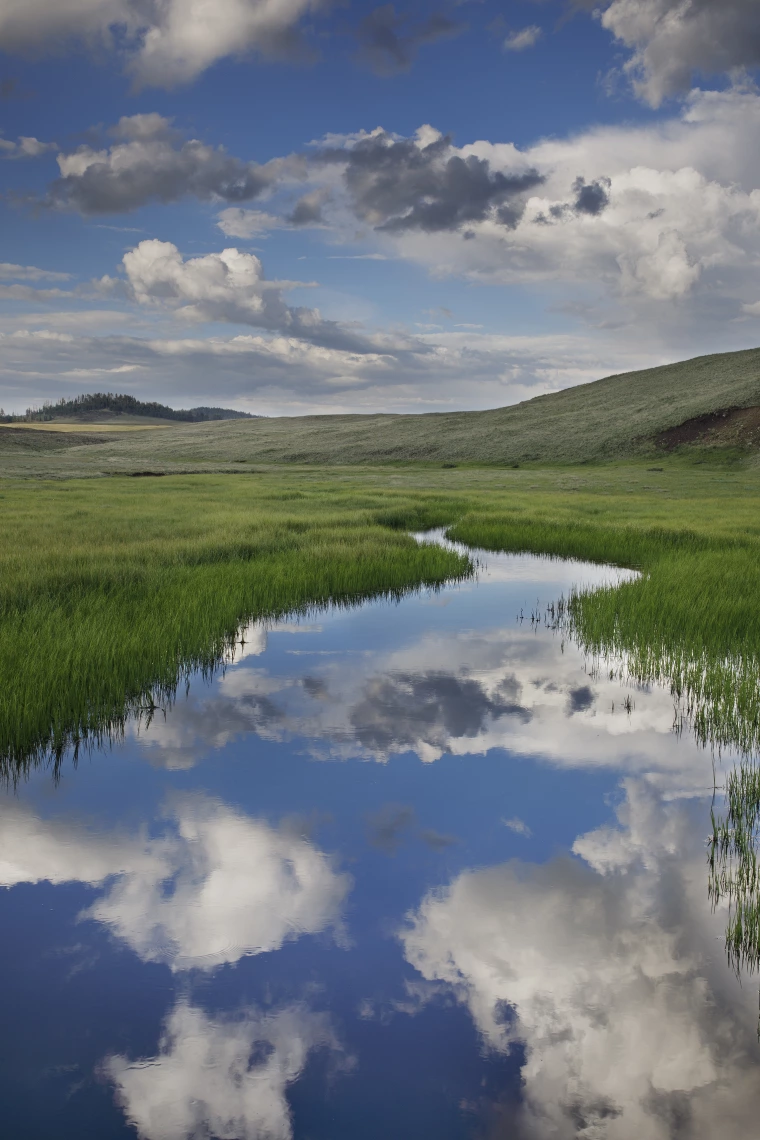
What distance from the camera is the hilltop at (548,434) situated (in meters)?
64.4

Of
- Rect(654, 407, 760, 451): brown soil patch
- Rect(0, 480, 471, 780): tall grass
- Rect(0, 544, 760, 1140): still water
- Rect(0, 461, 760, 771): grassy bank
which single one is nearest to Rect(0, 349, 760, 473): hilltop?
Rect(654, 407, 760, 451): brown soil patch

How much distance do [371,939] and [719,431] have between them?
64.9 metres

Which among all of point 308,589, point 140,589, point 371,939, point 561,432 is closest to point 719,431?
point 561,432

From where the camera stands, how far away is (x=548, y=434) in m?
75.2

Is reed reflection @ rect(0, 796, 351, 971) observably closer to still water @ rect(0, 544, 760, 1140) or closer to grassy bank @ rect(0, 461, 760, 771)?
still water @ rect(0, 544, 760, 1140)

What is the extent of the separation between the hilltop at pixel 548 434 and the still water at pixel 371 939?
57.3 metres

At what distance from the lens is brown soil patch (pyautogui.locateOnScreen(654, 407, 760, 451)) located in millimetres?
58906

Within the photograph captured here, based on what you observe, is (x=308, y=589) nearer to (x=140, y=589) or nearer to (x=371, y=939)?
(x=140, y=589)

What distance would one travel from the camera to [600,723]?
30.4 ft

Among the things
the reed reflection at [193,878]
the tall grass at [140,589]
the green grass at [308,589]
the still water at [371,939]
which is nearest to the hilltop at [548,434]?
the green grass at [308,589]

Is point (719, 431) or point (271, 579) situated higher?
point (719, 431)

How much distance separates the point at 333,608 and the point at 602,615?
5.57 m

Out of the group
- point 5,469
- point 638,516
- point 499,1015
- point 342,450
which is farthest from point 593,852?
point 342,450

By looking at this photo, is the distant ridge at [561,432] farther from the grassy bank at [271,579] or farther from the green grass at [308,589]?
the green grass at [308,589]
